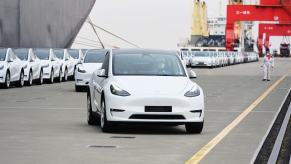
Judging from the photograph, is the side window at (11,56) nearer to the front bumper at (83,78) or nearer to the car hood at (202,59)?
the front bumper at (83,78)

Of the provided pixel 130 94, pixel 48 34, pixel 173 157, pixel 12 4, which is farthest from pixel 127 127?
pixel 48 34

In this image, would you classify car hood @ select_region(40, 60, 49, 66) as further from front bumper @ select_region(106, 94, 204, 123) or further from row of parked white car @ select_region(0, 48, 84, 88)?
front bumper @ select_region(106, 94, 204, 123)

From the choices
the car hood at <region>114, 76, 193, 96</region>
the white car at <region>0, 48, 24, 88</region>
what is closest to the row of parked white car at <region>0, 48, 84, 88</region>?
the white car at <region>0, 48, 24, 88</region>

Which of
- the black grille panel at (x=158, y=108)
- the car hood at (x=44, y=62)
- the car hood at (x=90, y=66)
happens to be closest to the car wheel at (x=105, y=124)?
the black grille panel at (x=158, y=108)

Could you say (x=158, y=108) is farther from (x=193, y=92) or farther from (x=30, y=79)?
(x=30, y=79)

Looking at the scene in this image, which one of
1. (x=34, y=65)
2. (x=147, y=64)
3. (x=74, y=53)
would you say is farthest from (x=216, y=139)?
(x=74, y=53)

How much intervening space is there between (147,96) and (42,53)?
1046 inches

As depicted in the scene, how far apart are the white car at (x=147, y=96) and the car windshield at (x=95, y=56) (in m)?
16.8

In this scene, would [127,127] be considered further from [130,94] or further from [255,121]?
[255,121]

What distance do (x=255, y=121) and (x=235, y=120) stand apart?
1.43 ft

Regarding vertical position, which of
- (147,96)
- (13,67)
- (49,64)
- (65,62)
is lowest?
(65,62)

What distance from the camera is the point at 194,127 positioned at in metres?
15.6

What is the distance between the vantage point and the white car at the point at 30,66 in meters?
36.8

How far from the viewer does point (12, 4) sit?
58.8 metres
